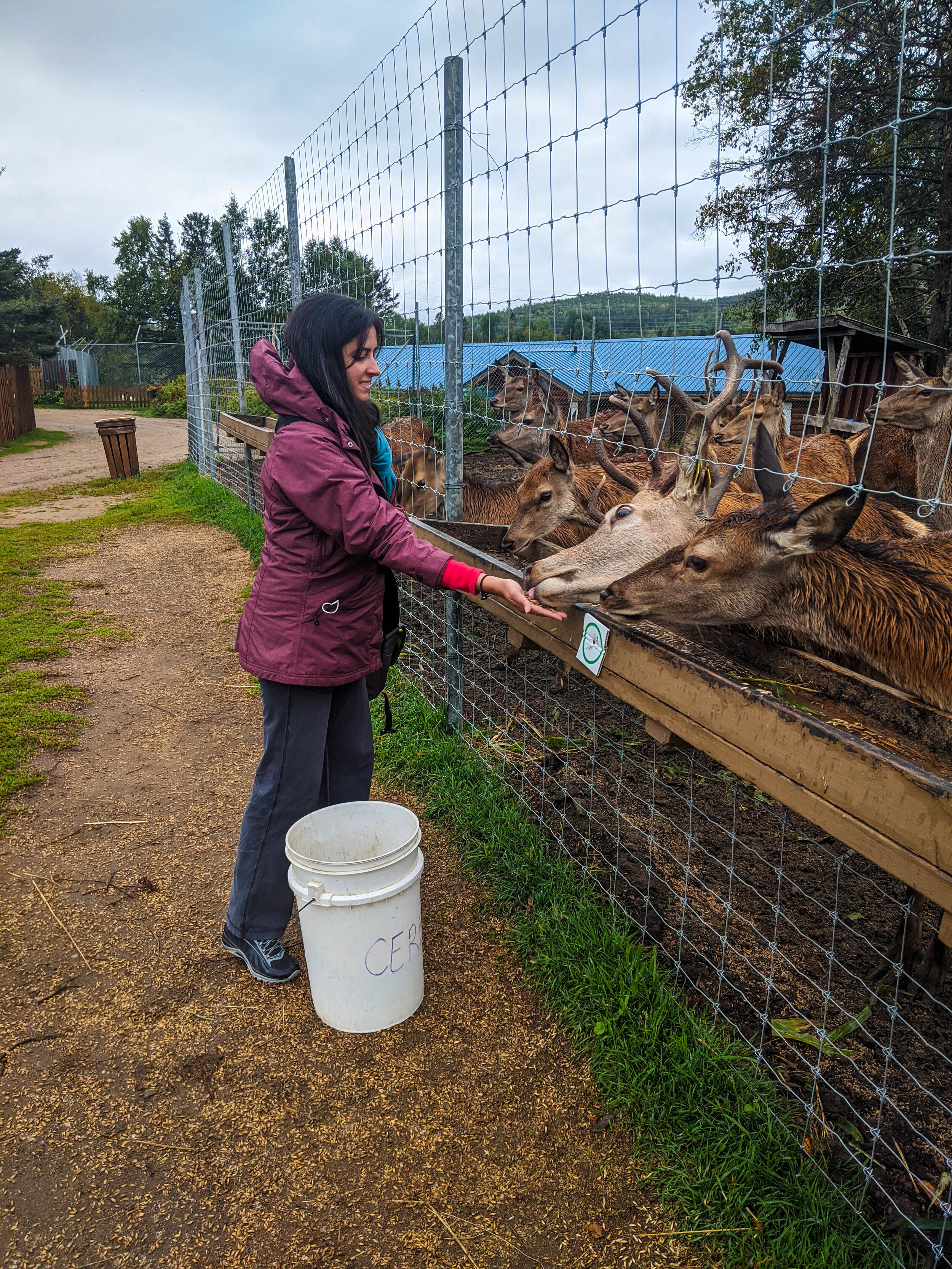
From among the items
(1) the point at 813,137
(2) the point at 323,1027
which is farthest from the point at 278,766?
(1) the point at 813,137

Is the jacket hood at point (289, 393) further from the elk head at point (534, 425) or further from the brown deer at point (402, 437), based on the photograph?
the brown deer at point (402, 437)

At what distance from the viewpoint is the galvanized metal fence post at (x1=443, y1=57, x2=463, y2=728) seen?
4.27 m

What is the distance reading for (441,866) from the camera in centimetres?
395

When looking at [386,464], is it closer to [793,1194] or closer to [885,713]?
[885,713]

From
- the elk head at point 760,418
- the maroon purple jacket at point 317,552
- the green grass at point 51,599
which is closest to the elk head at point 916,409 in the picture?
the elk head at point 760,418

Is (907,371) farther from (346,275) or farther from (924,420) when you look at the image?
(346,275)

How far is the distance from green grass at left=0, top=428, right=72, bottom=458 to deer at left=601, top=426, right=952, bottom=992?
846 inches

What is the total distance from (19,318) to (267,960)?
2340 cm

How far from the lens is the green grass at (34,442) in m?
21.5

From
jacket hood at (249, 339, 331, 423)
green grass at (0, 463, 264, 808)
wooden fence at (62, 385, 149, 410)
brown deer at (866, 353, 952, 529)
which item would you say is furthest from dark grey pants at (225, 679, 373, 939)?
wooden fence at (62, 385, 149, 410)

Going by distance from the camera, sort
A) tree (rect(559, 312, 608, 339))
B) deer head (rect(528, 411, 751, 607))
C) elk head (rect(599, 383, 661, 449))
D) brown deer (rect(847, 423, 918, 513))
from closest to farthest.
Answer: tree (rect(559, 312, 608, 339)) < deer head (rect(528, 411, 751, 607)) < elk head (rect(599, 383, 661, 449)) < brown deer (rect(847, 423, 918, 513))

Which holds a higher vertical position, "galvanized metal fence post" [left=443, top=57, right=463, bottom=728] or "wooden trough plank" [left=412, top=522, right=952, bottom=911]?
"galvanized metal fence post" [left=443, top=57, right=463, bottom=728]

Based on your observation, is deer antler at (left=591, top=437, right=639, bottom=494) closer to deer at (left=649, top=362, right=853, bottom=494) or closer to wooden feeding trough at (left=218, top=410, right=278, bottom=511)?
deer at (left=649, top=362, right=853, bottom=494)

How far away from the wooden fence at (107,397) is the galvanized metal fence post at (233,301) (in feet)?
105
